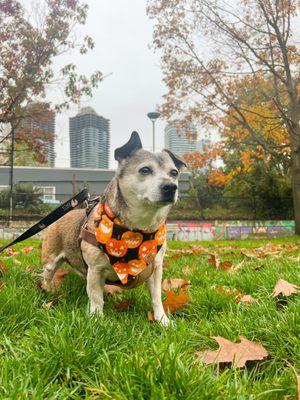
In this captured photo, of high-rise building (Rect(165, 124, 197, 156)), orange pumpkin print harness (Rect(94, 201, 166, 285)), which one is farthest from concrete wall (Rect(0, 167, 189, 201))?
orange pumpkin print harness (Rect(94, 201, 166, 285))

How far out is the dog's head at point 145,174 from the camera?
2.58 m

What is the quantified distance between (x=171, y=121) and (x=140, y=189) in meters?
14.5

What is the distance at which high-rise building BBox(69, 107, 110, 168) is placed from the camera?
24.9m

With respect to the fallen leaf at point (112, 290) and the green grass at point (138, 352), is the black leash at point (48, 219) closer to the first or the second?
the green grass at point (138, 352)

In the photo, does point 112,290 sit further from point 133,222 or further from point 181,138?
point 181,138

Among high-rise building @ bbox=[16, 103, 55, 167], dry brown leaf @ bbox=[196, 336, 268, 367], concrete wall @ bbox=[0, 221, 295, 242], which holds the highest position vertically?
high-rise building @ bbox=[16, 103, 55, 167]

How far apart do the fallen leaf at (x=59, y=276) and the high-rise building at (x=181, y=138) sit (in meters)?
11.2

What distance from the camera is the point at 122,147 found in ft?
9.46

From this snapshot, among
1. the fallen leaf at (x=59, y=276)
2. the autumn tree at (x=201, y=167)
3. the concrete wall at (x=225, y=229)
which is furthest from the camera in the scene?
the autumn tree at (x=201, y=167)

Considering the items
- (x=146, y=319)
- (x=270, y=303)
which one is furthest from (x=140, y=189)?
(x=270, y=303)

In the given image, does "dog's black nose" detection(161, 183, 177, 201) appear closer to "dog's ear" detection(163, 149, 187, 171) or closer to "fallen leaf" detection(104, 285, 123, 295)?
"dog's ear" detection(163, 149, 187, 171)

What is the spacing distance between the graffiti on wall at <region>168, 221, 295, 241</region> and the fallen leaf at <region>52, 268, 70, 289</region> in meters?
11.0

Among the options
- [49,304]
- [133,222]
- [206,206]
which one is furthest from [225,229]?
[49,304]

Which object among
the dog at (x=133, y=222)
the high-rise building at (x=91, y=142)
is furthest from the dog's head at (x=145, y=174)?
the high-rise building at (x=91, y=142)
